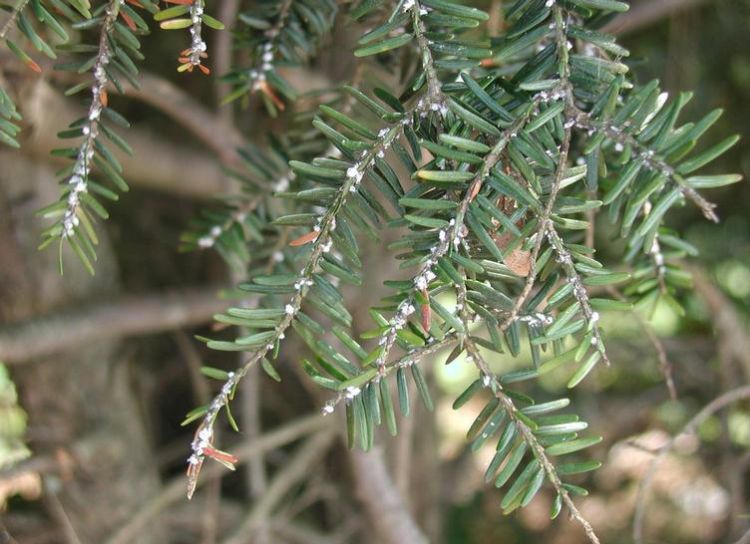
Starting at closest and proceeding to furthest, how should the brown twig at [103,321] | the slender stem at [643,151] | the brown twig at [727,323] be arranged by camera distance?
the slender stem at [643,151] → the brown twig at [103,321] → the brown twig at [727,323]

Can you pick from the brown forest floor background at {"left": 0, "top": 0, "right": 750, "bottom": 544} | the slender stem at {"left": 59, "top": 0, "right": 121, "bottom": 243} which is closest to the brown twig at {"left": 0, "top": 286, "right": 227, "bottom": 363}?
the brown forest floor background at {"left": 0, "top": 0, "right": 750, "bottom": 544}

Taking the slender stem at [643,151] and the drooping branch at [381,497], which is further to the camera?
the drooping branch at [381,497]

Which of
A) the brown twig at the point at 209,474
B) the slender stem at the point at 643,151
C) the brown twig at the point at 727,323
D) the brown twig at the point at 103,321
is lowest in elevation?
the brown twig at the point at 209,474

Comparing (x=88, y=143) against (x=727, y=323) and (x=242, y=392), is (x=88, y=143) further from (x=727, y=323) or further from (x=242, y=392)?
(x=727, y=323)

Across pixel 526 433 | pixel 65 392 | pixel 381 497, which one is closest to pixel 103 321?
pixel 65 392

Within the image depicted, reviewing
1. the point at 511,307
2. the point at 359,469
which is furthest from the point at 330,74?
the point at 511,307

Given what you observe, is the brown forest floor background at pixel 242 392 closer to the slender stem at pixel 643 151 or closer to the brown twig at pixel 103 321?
the brown twig at pixel 103 321

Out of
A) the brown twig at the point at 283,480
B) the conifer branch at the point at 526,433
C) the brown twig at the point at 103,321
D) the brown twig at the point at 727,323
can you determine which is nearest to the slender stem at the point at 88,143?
the conifer branch at the point at 526,433

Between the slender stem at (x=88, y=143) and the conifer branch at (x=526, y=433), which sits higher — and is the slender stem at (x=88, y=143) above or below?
above

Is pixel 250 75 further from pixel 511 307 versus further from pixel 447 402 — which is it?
pixel 447 402
